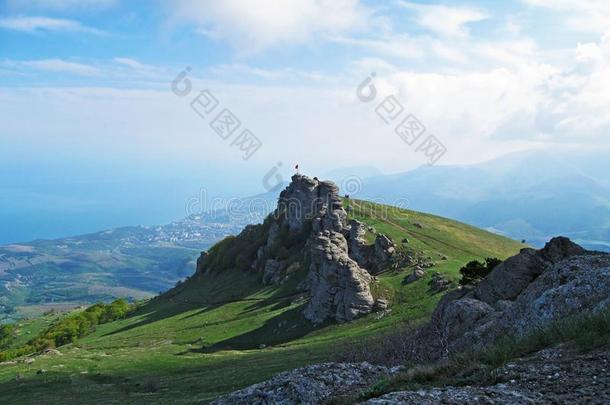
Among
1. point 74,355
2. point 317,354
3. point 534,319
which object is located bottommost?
point 74,355

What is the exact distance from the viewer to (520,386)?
48.1ft

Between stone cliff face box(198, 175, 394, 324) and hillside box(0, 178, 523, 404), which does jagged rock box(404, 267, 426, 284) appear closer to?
hillside box(0, 178, 523, 404)

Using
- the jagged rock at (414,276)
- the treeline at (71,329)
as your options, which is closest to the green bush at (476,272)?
the jagged rock at (414,276)

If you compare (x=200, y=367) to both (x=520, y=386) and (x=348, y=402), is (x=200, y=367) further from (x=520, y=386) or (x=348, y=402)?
(x=520, y=386)

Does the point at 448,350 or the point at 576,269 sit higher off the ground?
the point at 576,269

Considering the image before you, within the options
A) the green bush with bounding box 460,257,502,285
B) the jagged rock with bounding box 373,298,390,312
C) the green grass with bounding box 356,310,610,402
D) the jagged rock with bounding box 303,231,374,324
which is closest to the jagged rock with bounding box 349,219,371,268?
the jagged rock with bounding box 303,231,374,324

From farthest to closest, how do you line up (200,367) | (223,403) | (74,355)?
(74,355)
(200,367)
(223,403)

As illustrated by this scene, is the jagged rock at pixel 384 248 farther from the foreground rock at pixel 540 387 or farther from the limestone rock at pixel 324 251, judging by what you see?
the foreground rock at pixel 540 387

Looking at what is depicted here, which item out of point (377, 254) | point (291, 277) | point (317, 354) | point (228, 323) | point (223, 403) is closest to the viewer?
point (223, 403)

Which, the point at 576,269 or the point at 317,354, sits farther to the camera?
the point at 317,354

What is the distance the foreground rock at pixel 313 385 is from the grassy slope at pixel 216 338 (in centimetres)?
1983

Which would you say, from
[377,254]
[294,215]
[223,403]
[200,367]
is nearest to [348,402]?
[223,403]

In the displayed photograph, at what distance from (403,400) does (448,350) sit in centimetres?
1643

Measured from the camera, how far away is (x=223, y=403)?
22.1 meters
